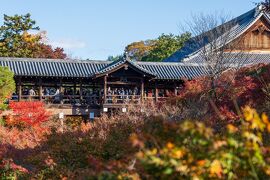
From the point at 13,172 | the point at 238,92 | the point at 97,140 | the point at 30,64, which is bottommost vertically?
the point at 13,172

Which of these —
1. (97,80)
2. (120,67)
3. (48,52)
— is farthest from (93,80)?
(48,52)

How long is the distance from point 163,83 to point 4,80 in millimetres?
10636

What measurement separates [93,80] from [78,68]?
3.80 ft

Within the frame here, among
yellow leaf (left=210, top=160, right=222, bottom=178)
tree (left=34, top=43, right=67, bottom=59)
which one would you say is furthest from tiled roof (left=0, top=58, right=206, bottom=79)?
yellow leaf (left=210, top=160, right=222, bottom=178)

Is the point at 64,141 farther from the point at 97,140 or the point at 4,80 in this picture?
the point at 4,80

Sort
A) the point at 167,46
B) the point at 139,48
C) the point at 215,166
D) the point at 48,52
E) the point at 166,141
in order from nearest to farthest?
the point at 215,166, the point at 166,141, the point at 48,52, the point at 167,46, the point at 139,48

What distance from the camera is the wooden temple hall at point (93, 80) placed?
28.2 m

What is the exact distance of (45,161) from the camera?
11484 mm

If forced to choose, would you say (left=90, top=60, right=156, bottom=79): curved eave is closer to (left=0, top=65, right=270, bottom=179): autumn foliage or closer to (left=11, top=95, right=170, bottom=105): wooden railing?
(left=11, top=95, right=170, bottom=105): wooden railing

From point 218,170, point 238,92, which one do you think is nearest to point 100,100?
point 238,92

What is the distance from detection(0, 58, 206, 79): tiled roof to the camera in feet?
93.9

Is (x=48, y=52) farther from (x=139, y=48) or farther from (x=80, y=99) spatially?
(x=139, y=48)

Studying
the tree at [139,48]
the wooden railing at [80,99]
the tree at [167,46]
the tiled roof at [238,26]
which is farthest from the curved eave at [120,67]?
the tree at [139,48]

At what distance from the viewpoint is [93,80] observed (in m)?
30.2
